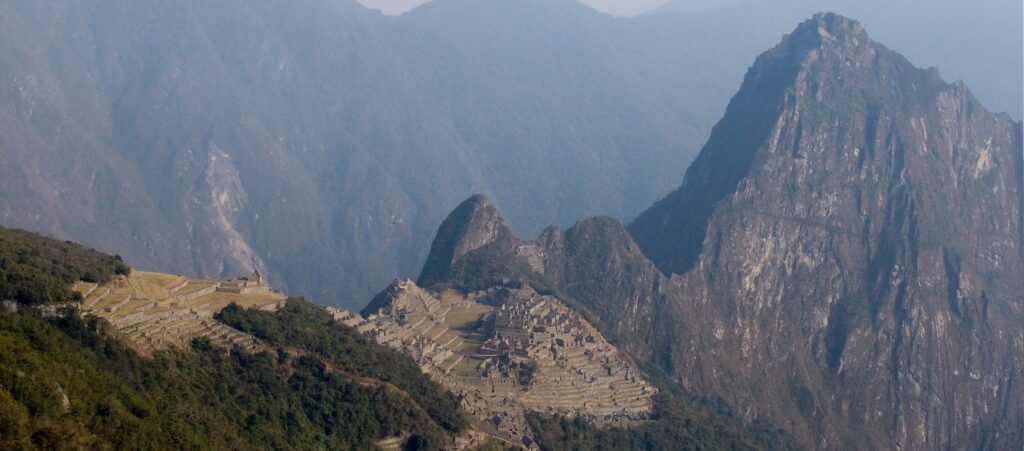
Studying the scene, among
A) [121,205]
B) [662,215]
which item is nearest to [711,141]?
[662,215]

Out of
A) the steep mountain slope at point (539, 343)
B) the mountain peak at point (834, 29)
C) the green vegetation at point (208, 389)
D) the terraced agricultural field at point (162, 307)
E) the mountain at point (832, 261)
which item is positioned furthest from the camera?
the mountain peak at point (834, 29)

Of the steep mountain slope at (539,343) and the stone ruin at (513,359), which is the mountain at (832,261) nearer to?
the steep mountain slope at (539,343)

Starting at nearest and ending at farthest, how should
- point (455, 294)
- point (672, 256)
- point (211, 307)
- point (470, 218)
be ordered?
1. point (211, 307)
2. point (455, 294)
3. point (470, 218)
4. point (672, 256)

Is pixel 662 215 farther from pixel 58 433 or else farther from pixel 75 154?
pixel 58 433

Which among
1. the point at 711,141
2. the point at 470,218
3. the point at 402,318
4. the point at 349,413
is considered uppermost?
the point at 711,141

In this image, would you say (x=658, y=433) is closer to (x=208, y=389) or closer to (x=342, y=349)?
(x=342, y=349)

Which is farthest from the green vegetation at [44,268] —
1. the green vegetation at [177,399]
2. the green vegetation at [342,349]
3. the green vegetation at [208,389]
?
the green vegetation at [342,349]

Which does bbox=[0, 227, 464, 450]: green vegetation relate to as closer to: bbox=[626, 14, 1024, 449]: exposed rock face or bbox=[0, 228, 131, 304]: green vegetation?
bbox=[0, 228, 131, 304]: green vegetation
